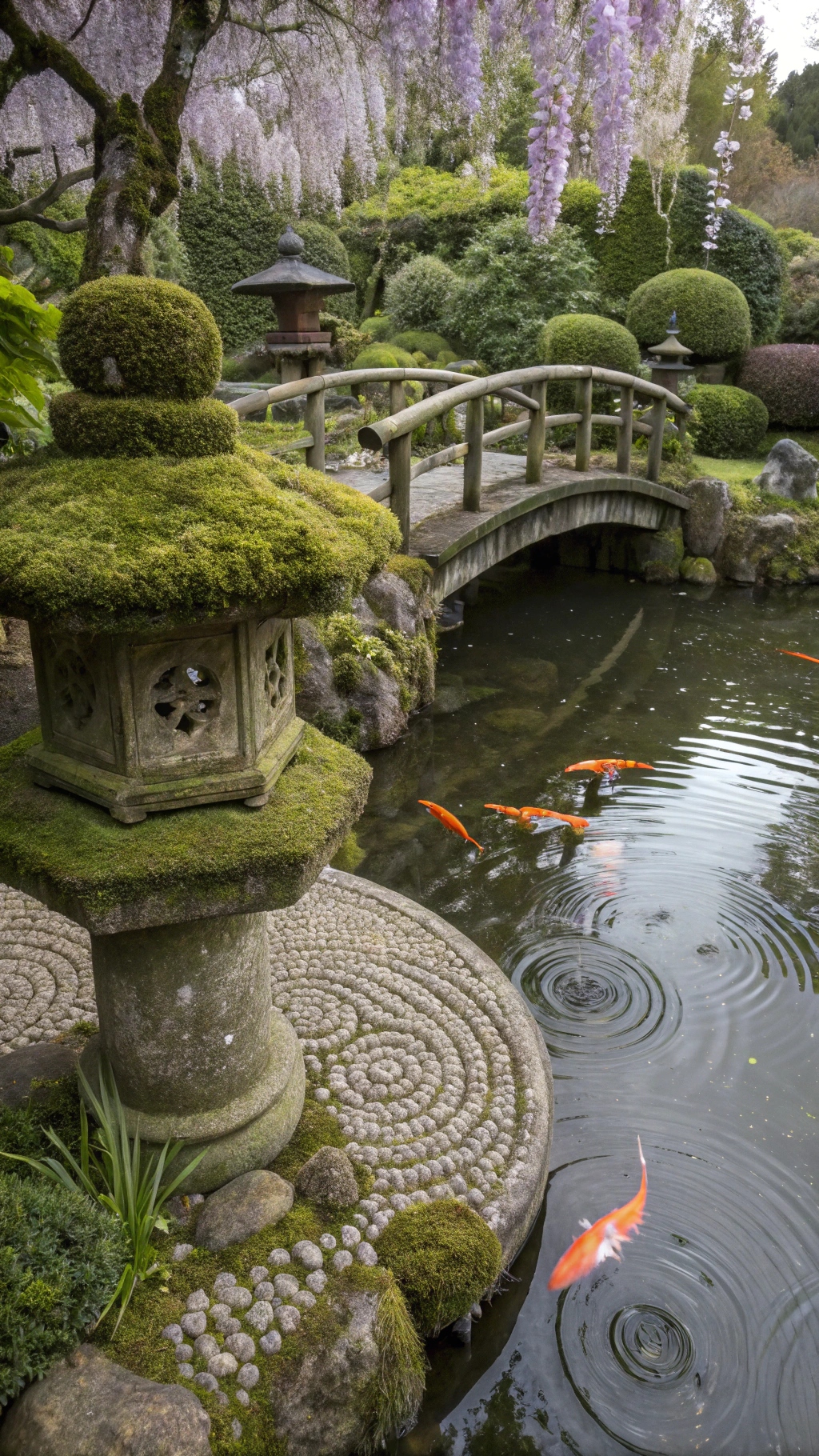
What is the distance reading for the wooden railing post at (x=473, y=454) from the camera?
8492 mm

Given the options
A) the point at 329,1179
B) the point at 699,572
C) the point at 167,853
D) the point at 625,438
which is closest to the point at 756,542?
the point at 699,572

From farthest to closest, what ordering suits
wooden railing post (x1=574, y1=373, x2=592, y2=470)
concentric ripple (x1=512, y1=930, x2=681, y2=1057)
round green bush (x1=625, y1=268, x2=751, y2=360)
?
1. round green bush (x1=625, y1=268, x2=751, y2=360)
2. wooden railing post (x1=574, y1=373, x2=592, y2=470)
3. concentric ripple (x1=512, y1=930, x2=681, y2=1057)

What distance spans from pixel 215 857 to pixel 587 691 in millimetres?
6558

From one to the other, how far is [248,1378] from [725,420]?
14.5 meters

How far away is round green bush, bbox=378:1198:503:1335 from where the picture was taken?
9.55ft

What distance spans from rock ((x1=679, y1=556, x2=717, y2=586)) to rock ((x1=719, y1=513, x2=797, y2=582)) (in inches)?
13.3

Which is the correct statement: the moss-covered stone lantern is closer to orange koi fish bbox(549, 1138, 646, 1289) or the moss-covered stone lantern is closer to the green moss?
the green moss

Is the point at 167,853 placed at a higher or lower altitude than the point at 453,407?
lower

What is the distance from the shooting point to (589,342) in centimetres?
1348

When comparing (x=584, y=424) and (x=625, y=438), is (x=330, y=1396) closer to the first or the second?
(x=584, y=424)

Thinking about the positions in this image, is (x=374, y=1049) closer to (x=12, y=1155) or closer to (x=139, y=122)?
(x=12, y=1155)

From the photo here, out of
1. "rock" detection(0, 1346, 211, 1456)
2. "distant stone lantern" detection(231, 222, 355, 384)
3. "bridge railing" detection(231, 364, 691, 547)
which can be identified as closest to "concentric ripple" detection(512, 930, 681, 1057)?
"rock" detection(0, 1346, 211, 1456)

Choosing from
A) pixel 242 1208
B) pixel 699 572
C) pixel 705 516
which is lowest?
pixel 699 572

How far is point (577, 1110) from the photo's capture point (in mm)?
4152
